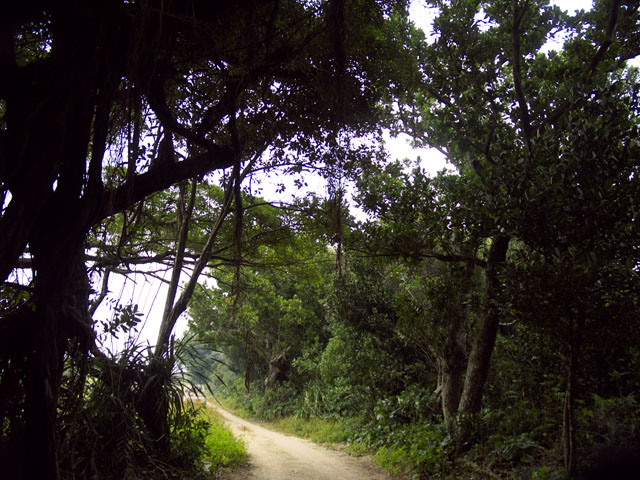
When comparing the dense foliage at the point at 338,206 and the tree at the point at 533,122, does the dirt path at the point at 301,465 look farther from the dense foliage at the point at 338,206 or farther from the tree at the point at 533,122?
the tree at the point at 533,122

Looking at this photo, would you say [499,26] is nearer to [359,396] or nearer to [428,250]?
[428,250]

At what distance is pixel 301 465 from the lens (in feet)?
27.0

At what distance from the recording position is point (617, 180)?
420 cm

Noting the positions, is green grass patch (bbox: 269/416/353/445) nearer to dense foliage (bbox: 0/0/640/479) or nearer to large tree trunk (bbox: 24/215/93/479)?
dense foliage (bbox: 0/0/640/479)

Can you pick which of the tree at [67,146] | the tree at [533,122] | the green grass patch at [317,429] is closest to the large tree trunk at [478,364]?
the tree at [533,122]

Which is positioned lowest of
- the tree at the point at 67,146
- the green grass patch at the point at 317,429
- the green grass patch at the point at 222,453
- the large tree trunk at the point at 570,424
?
the green grass patch at the point at 317,429

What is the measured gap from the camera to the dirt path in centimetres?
711

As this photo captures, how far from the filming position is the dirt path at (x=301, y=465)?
7.11 m

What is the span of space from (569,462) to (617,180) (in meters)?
3.05

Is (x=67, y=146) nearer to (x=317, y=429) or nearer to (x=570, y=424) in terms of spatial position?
(x=570, y=424)

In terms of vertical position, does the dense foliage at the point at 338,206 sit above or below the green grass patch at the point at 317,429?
above

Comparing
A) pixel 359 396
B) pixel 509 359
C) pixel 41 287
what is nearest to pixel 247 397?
pixel 359 396

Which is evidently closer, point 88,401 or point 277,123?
point 88,401

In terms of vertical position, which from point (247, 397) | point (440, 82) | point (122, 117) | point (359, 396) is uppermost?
point (440, 82)
